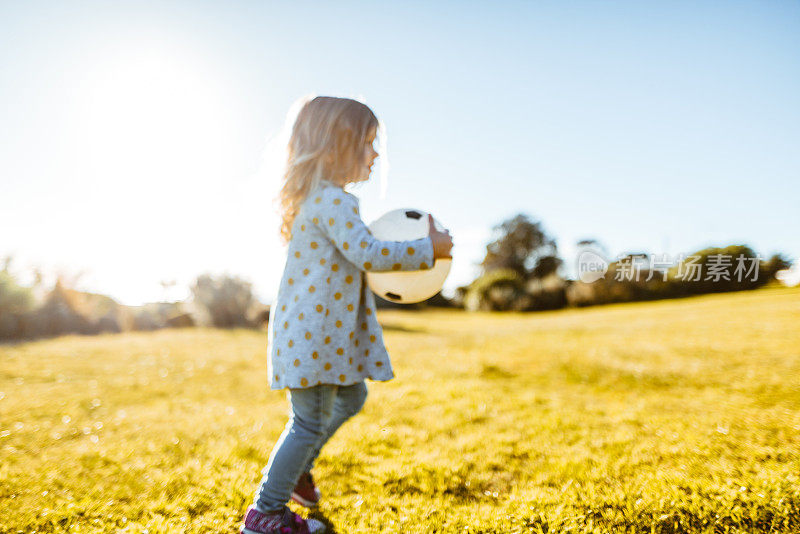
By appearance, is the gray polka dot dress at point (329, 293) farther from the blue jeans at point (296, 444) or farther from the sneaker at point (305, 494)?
the sneaker at point (305, 494)

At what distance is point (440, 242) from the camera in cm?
223

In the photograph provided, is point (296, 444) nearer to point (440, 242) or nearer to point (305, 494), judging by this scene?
point (305, 494)

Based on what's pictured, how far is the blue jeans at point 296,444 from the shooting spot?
219 centimetres

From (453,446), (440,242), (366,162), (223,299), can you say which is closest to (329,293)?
(440,242)

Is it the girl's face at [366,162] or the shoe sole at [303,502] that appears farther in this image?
the shoe sole at [303,502]

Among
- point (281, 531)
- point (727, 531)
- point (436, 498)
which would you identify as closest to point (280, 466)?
point (281, 531)

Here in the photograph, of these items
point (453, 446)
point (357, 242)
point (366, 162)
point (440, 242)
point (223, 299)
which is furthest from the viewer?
point (223, 299)

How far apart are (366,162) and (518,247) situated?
3953cm

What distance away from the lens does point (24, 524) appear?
2.40 meters

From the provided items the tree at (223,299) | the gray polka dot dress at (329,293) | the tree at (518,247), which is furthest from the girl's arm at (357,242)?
the tree at (518,247)

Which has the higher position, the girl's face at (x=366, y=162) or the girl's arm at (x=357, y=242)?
the girl's face at (x=366, y=162)

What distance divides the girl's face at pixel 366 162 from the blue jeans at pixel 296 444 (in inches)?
40.7

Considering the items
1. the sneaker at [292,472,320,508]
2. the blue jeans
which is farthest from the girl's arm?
the sneaker at [292,472,320,508]

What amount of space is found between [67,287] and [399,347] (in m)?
10.2
